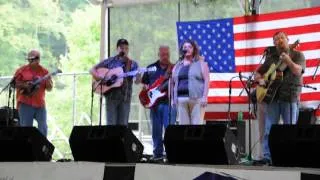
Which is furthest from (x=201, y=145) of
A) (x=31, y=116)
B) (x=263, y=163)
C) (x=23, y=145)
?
(x=31, y=116)

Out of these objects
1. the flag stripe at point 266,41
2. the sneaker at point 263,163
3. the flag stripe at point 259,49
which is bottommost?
the sneaker at point 263,163

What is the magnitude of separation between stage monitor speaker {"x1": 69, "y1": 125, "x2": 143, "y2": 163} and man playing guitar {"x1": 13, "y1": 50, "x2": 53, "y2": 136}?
2313 millimetres

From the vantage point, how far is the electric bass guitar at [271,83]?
19.0ft

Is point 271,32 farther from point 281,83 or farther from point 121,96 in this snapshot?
point 121,96

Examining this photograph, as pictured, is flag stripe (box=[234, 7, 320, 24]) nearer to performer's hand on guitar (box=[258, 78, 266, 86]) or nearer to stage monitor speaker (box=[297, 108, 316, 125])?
stage monitor speaker (box=[297, 108, 316, 125])

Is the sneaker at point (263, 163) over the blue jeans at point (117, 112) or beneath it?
beneath

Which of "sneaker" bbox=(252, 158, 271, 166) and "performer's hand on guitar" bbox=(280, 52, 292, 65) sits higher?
"performer's hand on guitar" bbox=(280, 52, 292, 65)

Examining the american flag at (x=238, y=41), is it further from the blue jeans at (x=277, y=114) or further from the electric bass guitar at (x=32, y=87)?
the electric bass guitar at (x=32, y=87)

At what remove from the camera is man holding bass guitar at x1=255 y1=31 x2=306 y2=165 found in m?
5.70

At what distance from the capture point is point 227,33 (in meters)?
7.69

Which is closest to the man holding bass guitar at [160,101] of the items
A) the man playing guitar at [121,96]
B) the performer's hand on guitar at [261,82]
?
the man playing guitar at [121,96]

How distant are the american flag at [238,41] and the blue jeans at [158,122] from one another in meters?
1.30

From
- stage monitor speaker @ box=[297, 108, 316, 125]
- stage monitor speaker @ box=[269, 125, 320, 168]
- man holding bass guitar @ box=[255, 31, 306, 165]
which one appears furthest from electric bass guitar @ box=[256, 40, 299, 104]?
stage monitor speaker @ box=[269, 125, 320, 168]

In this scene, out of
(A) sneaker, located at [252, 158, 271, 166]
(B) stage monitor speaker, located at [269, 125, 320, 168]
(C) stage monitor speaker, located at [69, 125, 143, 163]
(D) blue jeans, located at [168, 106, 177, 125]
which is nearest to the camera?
(B) stage monitor speaker, located at [269, 125, 320, 168]
